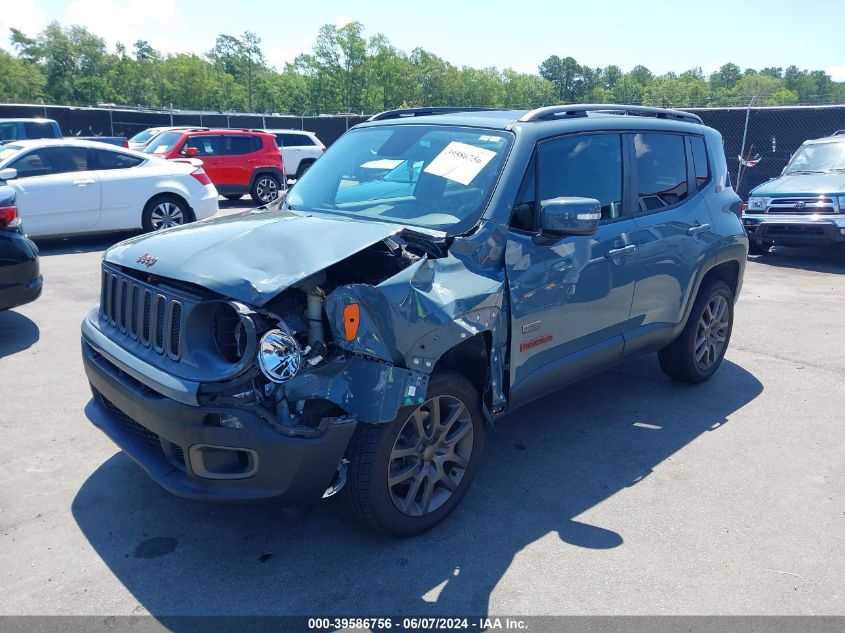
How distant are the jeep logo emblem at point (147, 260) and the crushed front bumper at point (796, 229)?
919cm

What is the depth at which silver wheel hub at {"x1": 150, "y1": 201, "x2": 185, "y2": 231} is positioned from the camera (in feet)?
35.7

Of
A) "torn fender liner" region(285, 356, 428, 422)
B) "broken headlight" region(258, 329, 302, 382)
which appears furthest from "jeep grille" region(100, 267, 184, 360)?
"torn fender liner" region(285, 356, 428, 422)

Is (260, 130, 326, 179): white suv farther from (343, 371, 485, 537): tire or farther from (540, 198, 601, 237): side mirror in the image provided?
(343, 371, 485, 537): tire

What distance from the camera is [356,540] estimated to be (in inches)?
131

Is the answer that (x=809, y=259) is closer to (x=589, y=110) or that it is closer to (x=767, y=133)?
(x=767, y=133)

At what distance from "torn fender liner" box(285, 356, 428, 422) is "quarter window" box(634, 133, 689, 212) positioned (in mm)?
2413

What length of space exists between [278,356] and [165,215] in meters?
9.03

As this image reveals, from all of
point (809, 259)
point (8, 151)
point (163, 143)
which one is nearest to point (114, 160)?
point (8, 151)

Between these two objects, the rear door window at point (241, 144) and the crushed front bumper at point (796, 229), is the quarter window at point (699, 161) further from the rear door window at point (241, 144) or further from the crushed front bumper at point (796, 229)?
the rear door window at point (241, 144)

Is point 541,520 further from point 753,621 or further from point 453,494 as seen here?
point 753,621

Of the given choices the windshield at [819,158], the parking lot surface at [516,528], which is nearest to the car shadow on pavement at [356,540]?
the parking lot surface at [516,528]

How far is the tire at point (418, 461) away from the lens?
9.88 ft

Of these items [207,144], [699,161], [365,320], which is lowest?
[365,320]

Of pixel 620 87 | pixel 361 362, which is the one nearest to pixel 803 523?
pixel 361 362
